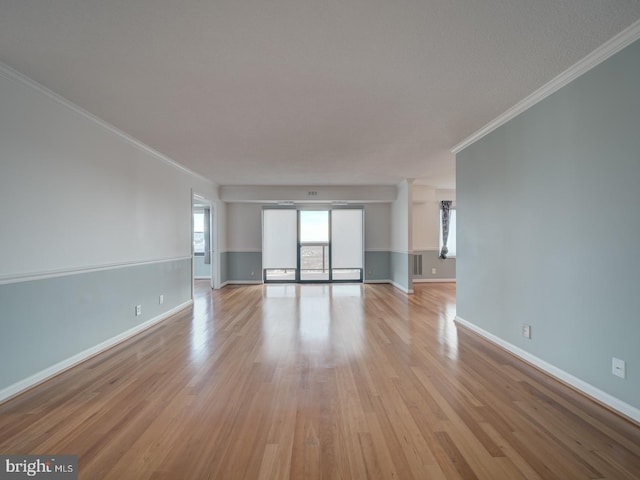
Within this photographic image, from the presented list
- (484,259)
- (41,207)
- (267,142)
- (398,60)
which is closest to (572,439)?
(484,259)

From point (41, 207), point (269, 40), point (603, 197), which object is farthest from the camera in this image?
point (41, 207)

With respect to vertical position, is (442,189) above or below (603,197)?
above

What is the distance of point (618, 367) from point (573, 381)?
0.42 m

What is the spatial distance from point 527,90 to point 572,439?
8.78 feet

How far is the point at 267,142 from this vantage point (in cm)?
377

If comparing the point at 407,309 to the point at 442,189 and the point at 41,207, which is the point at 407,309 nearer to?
the point at 442,189

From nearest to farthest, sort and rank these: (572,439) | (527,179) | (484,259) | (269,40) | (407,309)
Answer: (572,439)
(269,40)
(527,179)
(484,259)
(407,309)

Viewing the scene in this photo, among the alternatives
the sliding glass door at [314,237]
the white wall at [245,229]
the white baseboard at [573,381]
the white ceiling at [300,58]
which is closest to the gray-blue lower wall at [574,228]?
the white baseboard at [573,381]

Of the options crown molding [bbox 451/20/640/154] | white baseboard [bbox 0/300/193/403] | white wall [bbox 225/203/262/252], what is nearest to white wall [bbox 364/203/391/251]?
white wall [bbox 225/203/262/252]

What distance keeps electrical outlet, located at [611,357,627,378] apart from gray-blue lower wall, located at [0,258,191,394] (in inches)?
173

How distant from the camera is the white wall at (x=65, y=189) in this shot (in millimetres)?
2182

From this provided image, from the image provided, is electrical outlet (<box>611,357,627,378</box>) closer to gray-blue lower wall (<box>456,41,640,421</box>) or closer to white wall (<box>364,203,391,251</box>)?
gray-blue lower wall (<box>456,41,640,421</box>)

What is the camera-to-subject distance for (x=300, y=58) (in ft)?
6.64

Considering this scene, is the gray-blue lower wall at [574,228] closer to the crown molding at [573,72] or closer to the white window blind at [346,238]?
the crown molding at [573,72]
